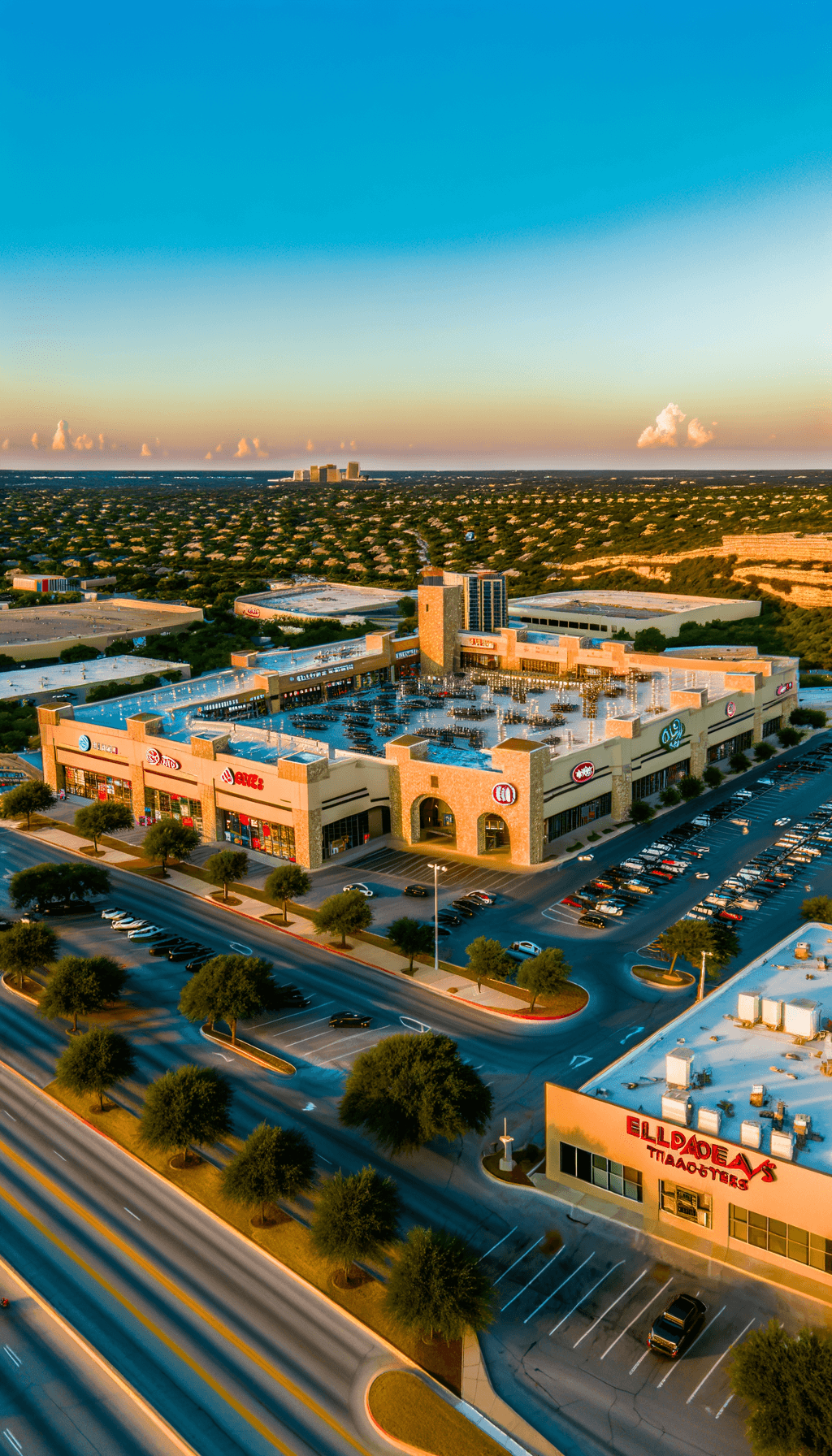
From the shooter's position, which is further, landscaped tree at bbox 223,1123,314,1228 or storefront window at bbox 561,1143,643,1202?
storefront window at bbox 561,1143,643,1202

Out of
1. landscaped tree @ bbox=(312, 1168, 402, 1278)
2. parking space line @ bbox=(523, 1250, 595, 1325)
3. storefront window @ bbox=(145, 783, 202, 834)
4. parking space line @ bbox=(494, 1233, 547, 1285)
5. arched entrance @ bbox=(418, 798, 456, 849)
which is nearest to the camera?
parking space line @ bbox=(523, 1250, 595, 1325)

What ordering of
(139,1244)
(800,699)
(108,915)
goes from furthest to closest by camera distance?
1. (800,699)
2. (108,915)
3. (139,1244)

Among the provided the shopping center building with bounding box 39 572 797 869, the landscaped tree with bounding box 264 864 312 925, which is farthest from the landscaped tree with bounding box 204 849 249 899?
the shopping center building with bounding box 39 572 797 869

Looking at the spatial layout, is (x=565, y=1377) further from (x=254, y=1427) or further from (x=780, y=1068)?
(x=780, y=1068)

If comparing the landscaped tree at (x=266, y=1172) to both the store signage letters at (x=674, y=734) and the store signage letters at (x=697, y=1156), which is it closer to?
the store signage letters at (x=697, y=1156)

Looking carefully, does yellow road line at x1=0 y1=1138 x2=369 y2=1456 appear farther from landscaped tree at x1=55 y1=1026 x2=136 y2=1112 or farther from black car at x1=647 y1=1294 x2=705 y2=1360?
black car at x1=647 y1=1294 x2=705 y2=1360

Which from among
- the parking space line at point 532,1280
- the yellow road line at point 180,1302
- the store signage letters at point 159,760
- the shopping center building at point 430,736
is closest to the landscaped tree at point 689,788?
the shopping center building at point 430,736

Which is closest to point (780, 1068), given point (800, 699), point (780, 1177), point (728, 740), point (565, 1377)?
point (780, 1177)
